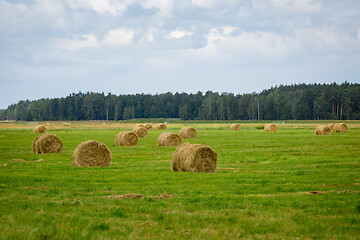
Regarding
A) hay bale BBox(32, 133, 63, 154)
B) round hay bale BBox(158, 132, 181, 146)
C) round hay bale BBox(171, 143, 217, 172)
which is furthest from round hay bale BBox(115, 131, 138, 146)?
round hay bale BBox(171, 143, 217, 172)

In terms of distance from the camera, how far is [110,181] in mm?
17922

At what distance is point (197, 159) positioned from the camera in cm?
2047

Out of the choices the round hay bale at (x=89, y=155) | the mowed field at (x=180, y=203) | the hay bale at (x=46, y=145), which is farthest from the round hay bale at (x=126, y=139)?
the mowed field at (x=180, y=203)

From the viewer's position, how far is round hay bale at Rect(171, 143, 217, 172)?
20.4 metres

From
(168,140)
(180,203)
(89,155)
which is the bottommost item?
(180,203)

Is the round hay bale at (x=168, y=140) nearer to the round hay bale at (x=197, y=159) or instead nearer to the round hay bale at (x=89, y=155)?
the round hay bale at (x=89, y=155)

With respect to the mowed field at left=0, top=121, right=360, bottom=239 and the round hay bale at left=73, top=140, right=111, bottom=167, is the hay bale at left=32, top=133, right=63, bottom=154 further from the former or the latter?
the mowed field at left=0, top=121, right=360, bottom=239

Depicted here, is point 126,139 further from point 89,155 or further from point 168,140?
point 89,155

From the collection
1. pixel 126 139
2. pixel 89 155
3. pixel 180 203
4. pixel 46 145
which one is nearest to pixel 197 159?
pixel 89 155

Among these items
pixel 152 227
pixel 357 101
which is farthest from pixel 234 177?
pixel 357 101

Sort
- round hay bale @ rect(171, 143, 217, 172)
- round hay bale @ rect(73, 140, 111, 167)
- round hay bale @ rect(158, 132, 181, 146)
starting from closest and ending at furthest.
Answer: round hay bale @ rect(171, 143, 217, 172) < round hay bale @ rect(73, 140, 111, 167) < round hay bale @ rect(158, 132, 181, 146)

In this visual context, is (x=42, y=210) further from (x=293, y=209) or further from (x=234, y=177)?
(x=234, y=177)

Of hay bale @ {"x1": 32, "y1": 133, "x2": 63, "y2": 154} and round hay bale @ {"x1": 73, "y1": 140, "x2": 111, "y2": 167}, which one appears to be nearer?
round hay bale @ {"x1": 73, "y1": 140, "x2": 111, "y2": 167}

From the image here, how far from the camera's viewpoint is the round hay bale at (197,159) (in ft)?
67.1
